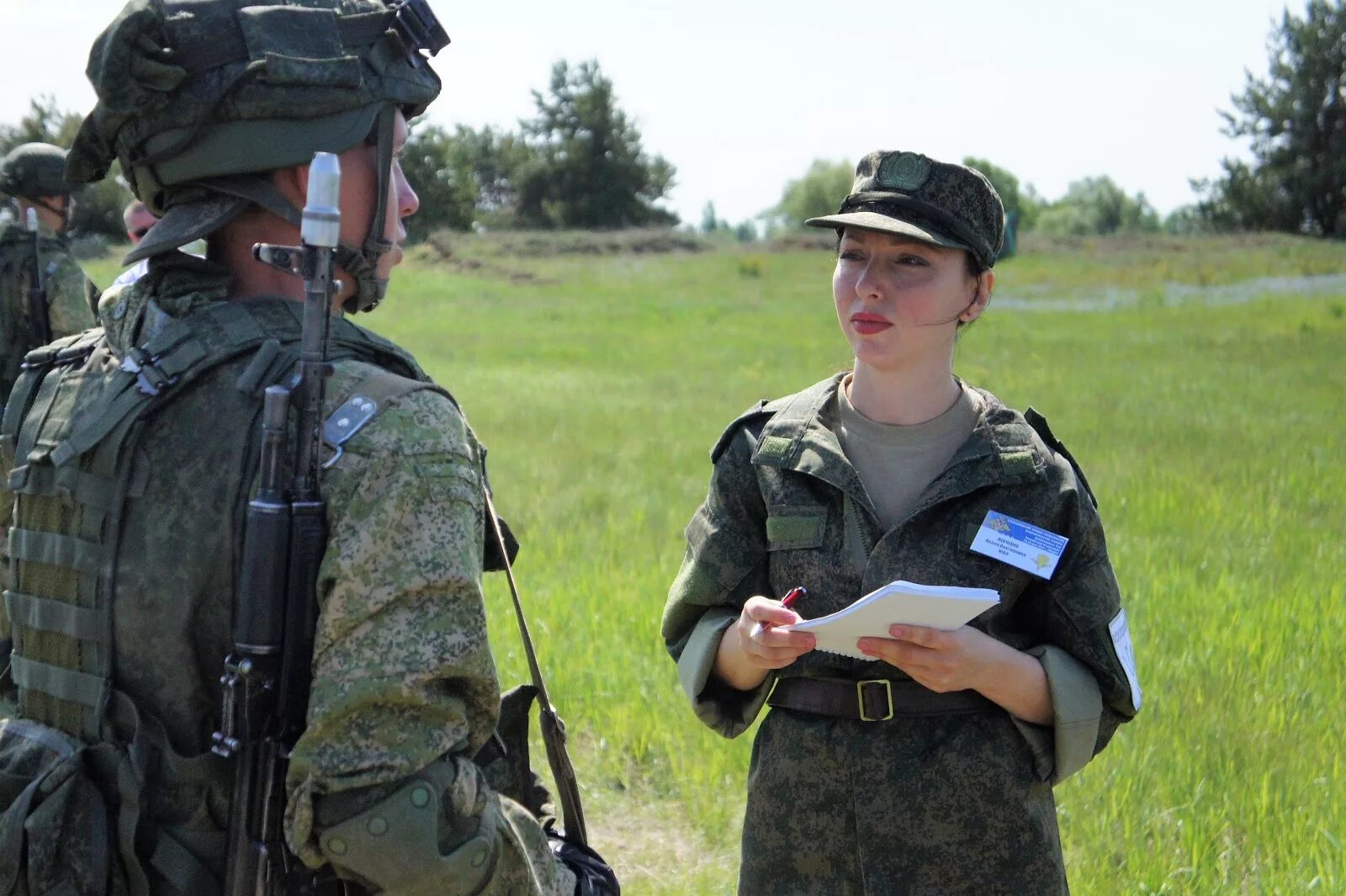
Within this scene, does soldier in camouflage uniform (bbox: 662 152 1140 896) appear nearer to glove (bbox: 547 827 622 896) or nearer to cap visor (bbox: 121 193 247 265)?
glove (bbox: 547 827 622 896)

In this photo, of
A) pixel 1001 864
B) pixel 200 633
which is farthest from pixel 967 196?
pixel 200 633

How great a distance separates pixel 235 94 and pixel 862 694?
157 cm

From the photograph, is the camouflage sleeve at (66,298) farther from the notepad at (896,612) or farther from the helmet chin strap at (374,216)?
the notepad at (896,612)

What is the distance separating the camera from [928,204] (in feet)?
8.75

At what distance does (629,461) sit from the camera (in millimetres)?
10750

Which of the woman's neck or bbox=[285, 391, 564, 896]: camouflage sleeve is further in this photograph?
the woman's neck

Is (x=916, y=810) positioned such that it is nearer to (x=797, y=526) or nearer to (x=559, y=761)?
(x=797, y=526)

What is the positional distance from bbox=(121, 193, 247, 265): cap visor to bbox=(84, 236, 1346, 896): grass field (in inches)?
113

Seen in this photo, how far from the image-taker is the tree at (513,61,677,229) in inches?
2363

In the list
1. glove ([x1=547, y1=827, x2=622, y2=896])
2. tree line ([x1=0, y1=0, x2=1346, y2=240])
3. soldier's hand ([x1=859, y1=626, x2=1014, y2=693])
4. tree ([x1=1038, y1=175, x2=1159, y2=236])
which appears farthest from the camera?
tree ([x1=1038, y1=175, x2=1159, y2=236])

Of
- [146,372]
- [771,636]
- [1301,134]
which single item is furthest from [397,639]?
[1301,134]

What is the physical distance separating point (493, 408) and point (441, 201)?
8.50 meters

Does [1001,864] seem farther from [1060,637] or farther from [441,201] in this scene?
[441,201]

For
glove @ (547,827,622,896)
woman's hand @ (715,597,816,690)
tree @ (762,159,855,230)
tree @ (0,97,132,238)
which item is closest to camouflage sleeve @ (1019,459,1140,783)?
woman's hand @ (715,597,816,690)
